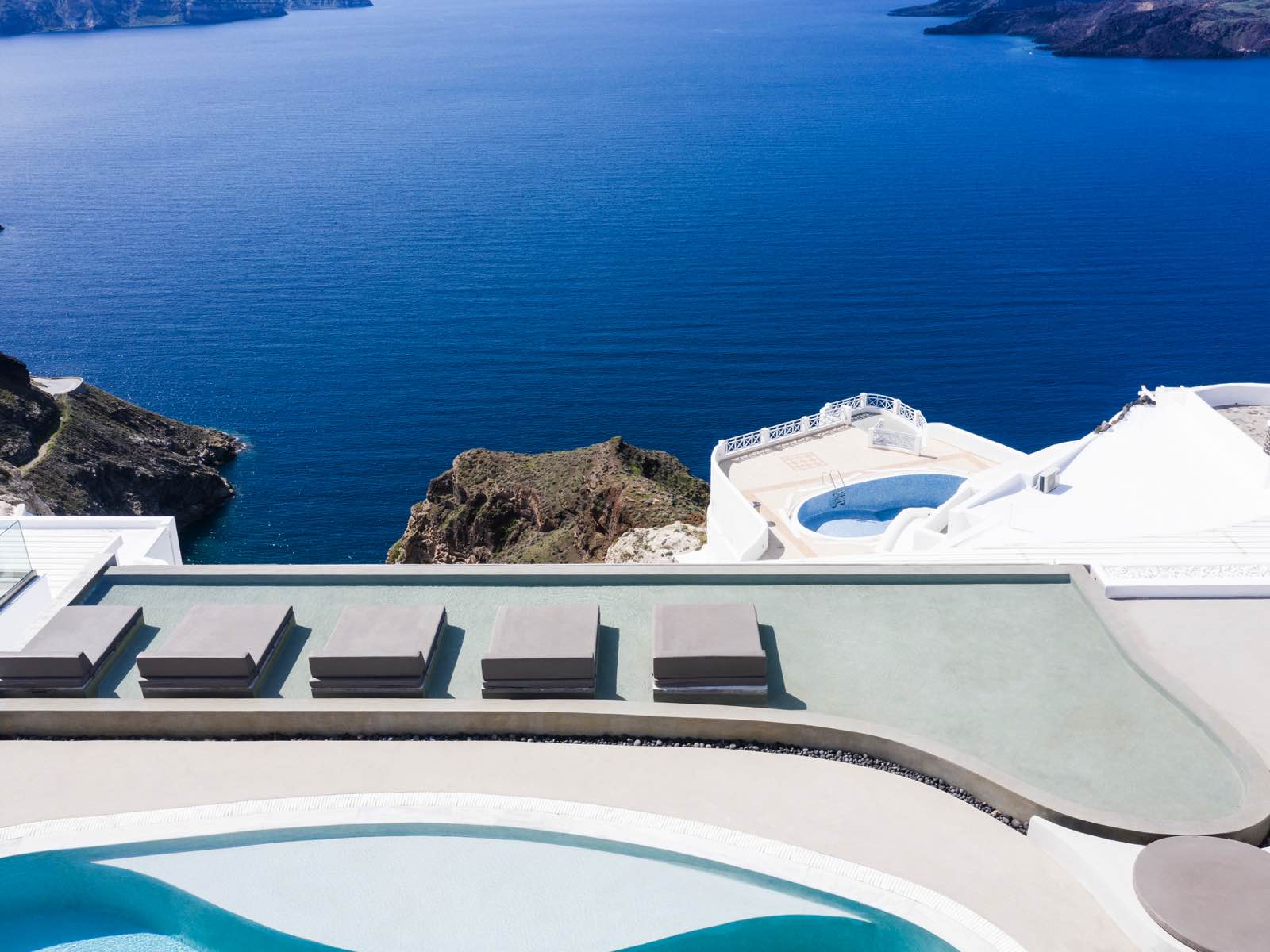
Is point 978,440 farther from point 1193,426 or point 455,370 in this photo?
point 455,370

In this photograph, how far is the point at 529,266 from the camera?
85.9 m

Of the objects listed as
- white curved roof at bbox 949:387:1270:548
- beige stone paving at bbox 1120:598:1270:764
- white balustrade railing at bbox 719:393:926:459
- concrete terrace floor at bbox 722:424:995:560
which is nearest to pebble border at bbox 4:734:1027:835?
beige stone paving at bbox 1120:598:1270:764

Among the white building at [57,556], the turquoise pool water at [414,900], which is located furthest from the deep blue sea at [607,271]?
the turquoise pool water at [414,900]

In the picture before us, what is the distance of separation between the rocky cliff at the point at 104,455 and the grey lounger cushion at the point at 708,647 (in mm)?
46935

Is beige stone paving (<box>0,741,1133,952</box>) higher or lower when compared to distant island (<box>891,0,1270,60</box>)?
Answer: lower

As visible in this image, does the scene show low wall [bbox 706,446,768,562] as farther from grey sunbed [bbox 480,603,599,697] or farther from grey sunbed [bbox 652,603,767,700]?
grey sunbed [bbox 480,603,599,697]

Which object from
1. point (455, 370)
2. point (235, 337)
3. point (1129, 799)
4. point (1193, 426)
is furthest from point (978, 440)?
point (235, 337)

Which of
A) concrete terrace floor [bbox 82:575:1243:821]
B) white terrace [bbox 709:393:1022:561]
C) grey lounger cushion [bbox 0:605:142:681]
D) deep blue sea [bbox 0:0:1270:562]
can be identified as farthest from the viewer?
deep blue sea [bbox 0:0:1270:562]

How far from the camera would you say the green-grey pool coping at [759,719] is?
42.0ft

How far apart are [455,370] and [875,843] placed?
59.4 metres

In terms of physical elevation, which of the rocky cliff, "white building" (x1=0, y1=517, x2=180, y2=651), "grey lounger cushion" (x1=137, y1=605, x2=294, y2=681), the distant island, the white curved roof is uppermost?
the distant island

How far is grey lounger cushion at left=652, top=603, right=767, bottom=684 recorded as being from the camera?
1497cm

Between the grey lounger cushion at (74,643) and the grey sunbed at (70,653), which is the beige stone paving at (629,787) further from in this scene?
the grey lounger cushion at (74,643)

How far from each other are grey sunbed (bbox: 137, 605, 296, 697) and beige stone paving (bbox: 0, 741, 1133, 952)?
84cm
